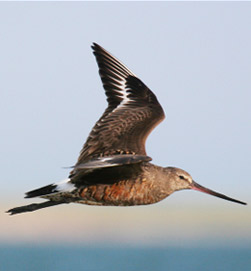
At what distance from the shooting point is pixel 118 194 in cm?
1030

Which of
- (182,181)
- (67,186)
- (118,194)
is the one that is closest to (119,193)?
(118,194)

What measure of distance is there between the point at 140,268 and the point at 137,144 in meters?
127

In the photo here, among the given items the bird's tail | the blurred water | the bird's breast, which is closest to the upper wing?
the bird's breast

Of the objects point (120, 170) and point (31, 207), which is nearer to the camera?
point (120, 170)

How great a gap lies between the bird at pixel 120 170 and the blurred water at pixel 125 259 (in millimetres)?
113988

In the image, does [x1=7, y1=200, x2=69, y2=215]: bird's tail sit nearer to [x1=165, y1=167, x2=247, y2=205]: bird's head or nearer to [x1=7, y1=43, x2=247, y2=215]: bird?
[x1=7, y1=43, x2=247, y2=215]: bird

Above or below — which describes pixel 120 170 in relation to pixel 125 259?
below

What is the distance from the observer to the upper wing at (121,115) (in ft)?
34.6

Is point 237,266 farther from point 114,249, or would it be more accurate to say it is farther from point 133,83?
point 133,83

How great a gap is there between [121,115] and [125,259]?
142650 mm

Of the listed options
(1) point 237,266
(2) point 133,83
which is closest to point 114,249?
(1) point 237,266

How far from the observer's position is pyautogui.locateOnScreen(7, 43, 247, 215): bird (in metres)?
10.2

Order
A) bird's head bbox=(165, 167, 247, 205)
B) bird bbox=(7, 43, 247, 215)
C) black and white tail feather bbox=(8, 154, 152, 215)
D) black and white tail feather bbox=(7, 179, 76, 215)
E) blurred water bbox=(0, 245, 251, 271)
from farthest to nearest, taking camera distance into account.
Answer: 1. blurred water bbox=(0, 245, 251, 271)
2. bird's head bbox=(165, 167, 247, 205)
3. bird bbox=(7, 43, 247, 215)
4. black and white tail feather bbox=(7, 179, 76, 215)
5. black and white tail feather bbox=(8, 154, 152, 215)

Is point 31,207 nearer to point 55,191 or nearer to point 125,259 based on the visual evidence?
point 55,191
